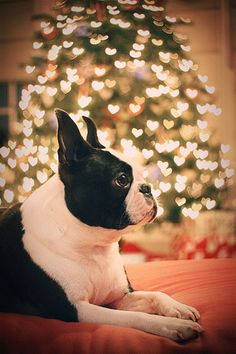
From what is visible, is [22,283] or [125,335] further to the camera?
[22,283]

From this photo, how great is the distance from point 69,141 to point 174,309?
22.7 inches

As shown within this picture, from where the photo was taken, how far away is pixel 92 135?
143 centimetres

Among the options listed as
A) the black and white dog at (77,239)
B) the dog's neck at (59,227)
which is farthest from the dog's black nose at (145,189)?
the dog's neck at (59,227)

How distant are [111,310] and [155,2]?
1.08 meters

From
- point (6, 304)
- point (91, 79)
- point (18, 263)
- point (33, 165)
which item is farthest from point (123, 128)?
point (6, 304)

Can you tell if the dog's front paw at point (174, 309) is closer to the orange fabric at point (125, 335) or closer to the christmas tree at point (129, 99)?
the orange fabric at point (125, 335)

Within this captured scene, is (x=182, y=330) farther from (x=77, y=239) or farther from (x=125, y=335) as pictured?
(x=77, y=239)

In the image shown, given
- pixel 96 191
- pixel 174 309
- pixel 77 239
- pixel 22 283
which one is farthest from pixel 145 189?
pixel 22 283

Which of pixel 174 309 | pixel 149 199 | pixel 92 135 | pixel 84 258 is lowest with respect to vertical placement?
pixel 174 309

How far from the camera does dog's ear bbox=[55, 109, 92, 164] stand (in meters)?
1.28

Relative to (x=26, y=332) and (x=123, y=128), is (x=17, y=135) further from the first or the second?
(x=26, y=332)

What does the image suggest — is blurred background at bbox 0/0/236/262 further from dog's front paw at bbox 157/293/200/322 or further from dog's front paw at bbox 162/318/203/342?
dog's front paw at bbox 162/318/203/342

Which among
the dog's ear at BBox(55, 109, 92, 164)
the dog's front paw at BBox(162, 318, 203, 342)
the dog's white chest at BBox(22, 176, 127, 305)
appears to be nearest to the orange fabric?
the dog's front paw at BBox(162, 318, 203, 342)

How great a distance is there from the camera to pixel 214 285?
1.45m
